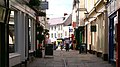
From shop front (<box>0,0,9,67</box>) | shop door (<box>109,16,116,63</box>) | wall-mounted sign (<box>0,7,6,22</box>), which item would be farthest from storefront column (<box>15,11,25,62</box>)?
shop door (<box>109,16,116,63</box>)

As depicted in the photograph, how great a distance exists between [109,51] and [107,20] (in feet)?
8.72

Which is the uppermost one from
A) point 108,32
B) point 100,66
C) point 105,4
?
point 105,4

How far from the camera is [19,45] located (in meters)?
19.0

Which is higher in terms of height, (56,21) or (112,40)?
(56,21)

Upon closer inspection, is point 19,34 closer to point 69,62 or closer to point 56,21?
point 69,62

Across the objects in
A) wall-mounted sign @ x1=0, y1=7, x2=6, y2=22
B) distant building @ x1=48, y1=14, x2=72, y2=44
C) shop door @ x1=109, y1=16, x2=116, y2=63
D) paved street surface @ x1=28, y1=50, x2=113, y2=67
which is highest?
distant building @ x1=48, y1=14, x2=72, y2=44

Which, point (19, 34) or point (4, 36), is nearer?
point (4, 36)

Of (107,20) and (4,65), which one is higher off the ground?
(107,20)

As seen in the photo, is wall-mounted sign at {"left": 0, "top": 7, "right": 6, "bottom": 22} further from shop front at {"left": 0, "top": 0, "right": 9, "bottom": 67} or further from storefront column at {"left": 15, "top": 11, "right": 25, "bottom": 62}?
storefront column at {"left": 15, "top": 11, "right": 25, "bottom": 62}

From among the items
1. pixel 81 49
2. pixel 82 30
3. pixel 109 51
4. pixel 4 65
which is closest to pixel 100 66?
pixel 109 51

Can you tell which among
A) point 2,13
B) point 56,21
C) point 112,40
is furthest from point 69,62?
point 56,21

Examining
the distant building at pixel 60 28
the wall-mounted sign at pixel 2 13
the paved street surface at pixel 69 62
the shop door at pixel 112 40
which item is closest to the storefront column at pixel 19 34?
the paved street surface at pixel 69 62

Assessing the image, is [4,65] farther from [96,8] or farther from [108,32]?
[96,8]

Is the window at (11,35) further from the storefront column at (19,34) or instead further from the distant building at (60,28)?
the distant building at (60,28)
